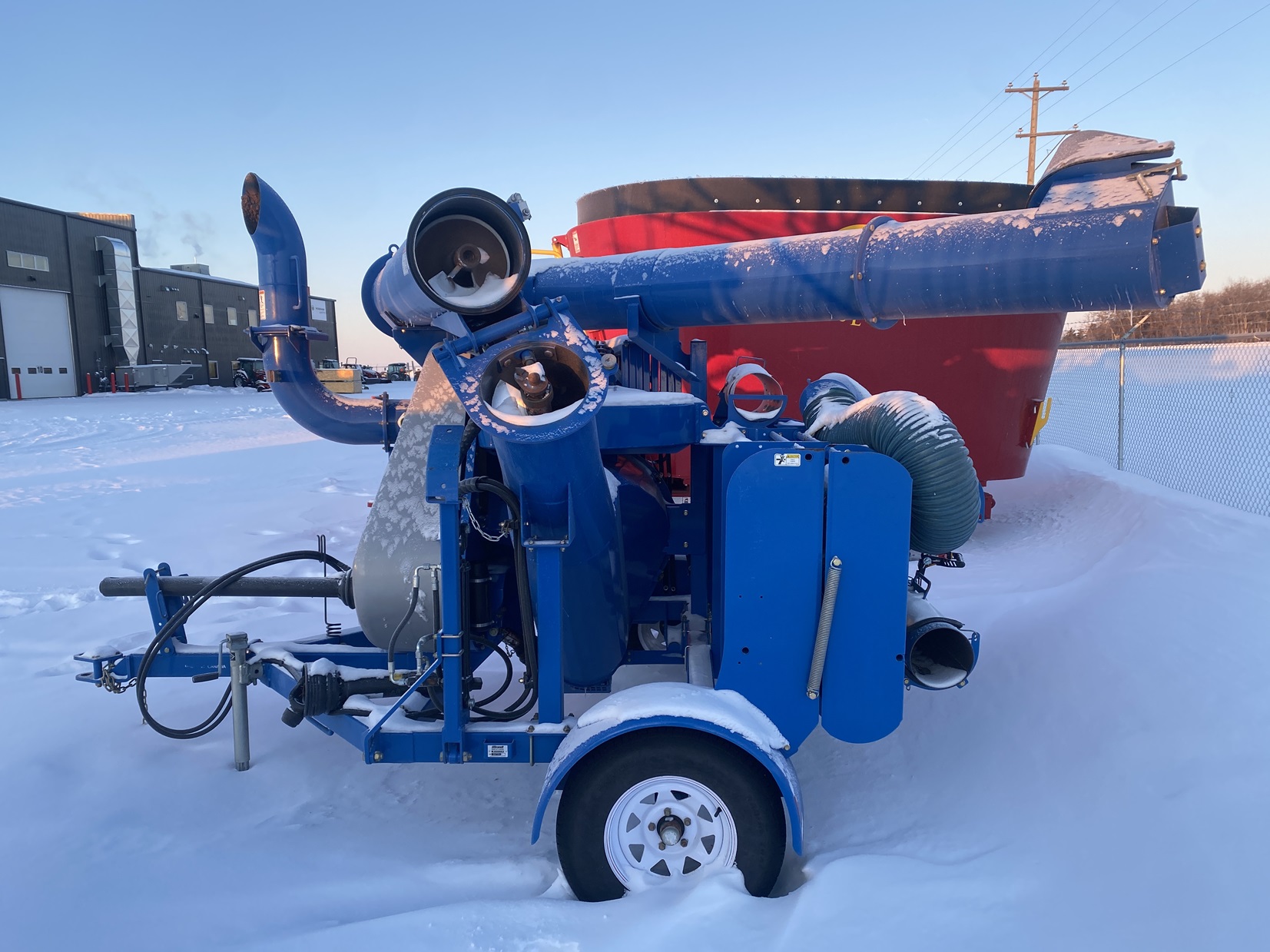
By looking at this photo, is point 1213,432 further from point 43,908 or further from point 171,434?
point 171,434

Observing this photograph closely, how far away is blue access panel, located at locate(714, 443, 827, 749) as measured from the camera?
271 cm

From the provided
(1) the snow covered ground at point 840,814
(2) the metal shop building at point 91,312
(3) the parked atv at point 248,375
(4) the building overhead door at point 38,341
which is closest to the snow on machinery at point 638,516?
(1) the snow covered ground at point 840,814

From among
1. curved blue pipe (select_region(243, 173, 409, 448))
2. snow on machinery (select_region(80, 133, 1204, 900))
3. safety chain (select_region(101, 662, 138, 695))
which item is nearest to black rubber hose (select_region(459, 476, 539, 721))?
snow on machinery (select_region(80, 133, 1204, 900))

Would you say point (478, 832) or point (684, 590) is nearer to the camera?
point (478, 832)

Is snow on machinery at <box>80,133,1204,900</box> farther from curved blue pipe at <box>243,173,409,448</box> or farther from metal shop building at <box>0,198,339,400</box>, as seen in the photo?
metal shop building at <box>0,198,339,400</box>

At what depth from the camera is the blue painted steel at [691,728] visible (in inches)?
100

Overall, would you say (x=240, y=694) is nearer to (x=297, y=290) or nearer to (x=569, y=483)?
(x=569, y=483)

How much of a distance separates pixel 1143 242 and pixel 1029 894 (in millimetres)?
2252

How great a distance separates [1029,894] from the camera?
2.51m

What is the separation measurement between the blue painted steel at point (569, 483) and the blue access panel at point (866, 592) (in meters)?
0.86

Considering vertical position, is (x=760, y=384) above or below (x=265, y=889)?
above

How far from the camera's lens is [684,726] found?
2588 mm

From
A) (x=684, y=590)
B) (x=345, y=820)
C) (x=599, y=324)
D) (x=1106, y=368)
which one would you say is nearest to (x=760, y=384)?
(x=599, y=324)

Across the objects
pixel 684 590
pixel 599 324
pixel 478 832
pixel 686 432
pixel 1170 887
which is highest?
pixel 599 324
